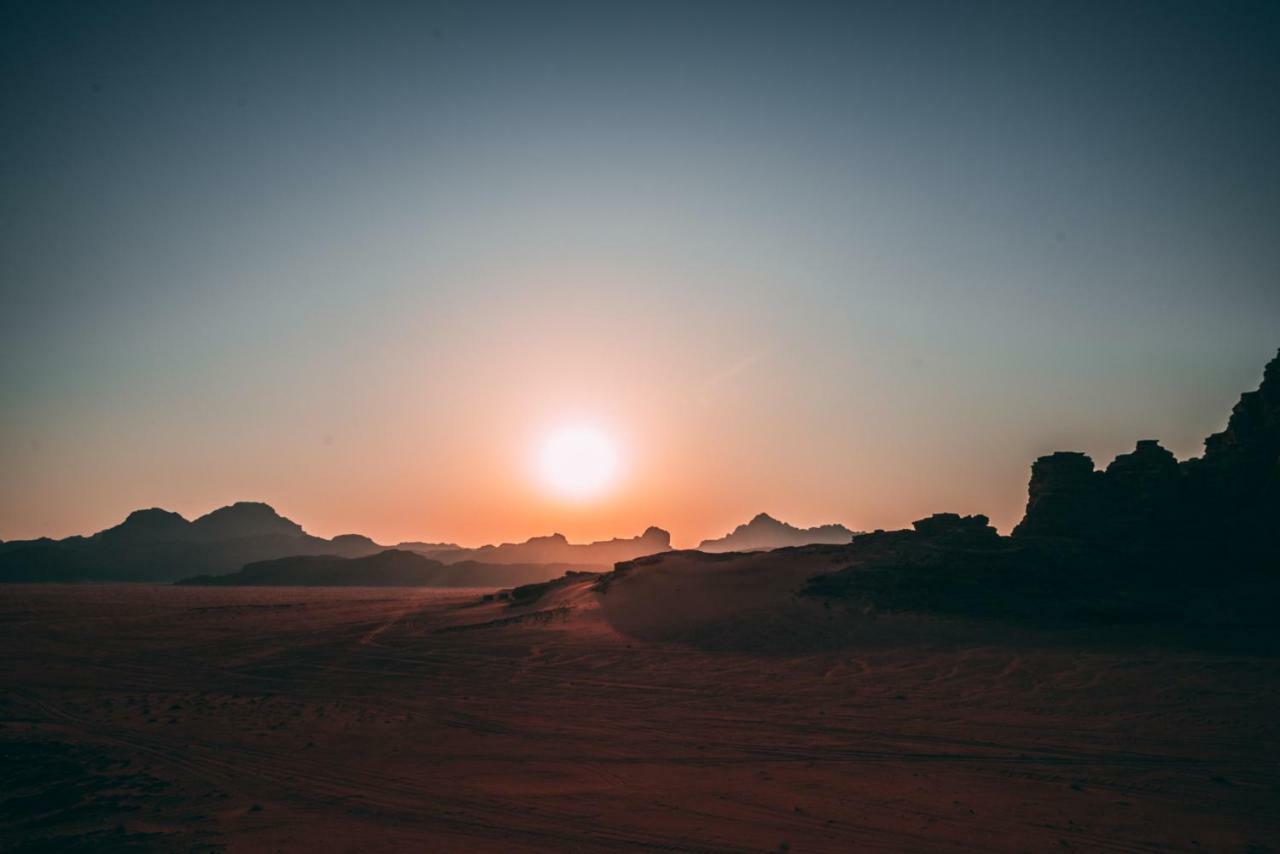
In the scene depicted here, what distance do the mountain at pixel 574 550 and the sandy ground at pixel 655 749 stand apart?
125 metres

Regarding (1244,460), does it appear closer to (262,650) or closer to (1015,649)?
(1015,649)

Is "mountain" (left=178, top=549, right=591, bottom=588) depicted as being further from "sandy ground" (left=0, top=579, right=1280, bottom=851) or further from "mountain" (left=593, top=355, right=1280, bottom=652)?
"sandy ground" (left=0, top=579, right=1280, bottom=851)

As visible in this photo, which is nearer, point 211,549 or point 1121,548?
point 1121,548

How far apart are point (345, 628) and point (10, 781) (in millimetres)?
17976

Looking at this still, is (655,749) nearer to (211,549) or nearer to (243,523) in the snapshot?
(211,549)

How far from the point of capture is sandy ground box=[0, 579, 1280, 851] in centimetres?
746

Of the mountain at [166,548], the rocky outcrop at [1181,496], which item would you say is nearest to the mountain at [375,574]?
the mountain at [166,548]

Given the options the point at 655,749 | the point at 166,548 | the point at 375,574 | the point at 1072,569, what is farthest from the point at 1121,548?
the point at 166,548

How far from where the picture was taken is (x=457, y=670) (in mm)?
17719

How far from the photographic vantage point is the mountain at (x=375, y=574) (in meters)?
90.5

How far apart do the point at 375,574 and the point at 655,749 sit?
317ft

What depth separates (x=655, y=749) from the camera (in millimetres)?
10500

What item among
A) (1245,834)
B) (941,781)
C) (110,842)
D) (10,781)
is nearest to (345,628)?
(10,781)

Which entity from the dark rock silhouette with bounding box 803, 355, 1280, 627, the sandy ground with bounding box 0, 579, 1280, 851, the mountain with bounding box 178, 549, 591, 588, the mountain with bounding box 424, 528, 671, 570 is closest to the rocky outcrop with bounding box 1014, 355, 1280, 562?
the dark rock silhouette with bounding box 803, 355, 1280, 627
